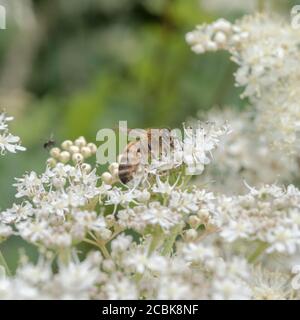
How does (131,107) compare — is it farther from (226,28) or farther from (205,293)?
(205,293)

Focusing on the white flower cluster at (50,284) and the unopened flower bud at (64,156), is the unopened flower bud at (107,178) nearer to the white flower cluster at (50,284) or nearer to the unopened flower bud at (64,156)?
the unopened flower bud at (64,156)

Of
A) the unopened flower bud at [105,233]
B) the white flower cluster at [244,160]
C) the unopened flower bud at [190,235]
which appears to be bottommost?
the unopened flower bud at [190,235]

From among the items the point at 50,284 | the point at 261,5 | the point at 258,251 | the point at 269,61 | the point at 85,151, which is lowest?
the point at 50,284

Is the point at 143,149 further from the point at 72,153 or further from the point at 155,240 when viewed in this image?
the point at 155,240

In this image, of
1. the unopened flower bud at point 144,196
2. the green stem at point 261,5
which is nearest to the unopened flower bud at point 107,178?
the unopened flower bud at point 144,196

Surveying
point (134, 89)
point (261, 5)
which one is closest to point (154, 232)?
point (261, 5)

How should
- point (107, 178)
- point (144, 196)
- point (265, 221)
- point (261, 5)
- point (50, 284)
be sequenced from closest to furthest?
point (50, 284), point (265, 221), point (144, 196), point (107, 178), point (261, 5)
